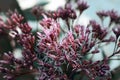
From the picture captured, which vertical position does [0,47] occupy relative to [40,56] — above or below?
above

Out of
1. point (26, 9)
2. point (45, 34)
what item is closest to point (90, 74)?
point (45, 34)

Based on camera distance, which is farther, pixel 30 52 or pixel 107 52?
pixel 107 52

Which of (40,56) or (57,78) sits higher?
(40,56)

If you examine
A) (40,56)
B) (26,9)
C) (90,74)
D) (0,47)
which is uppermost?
(26,9)

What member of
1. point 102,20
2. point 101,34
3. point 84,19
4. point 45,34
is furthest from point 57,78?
point 84,19

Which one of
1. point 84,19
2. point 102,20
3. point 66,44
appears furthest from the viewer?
point 84,19

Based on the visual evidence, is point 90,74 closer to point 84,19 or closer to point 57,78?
point 57,78

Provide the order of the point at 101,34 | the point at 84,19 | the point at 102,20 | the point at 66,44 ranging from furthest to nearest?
the point at 84,19 < the point at 102,20 < the point at 101,34 < the point at 66,44

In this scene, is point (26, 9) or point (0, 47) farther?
point (26, 9)

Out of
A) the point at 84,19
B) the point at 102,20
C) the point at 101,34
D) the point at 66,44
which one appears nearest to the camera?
the point at 66,44

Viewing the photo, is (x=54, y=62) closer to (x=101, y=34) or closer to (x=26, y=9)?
(x=101, y=34)
